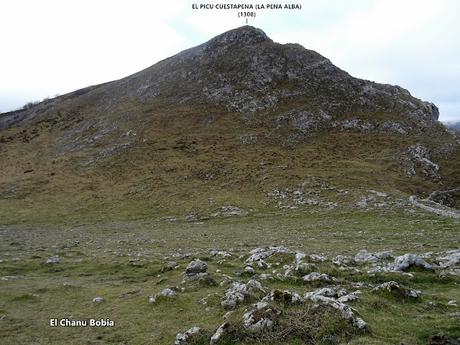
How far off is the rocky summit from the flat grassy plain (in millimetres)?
8101

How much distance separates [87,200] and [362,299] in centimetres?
4692

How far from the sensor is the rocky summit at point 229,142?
168 feet

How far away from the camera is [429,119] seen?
74.9 metres

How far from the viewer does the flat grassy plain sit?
1291 cm

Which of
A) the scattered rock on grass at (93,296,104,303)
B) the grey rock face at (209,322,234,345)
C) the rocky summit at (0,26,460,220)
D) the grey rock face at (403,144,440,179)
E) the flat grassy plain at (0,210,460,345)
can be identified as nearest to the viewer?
the grey rock face at (209,322,234,345)

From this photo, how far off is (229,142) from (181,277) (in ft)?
167

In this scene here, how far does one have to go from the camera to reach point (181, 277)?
19594 millimetres

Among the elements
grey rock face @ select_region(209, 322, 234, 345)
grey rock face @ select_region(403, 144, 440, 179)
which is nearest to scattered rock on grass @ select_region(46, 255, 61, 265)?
grey rock face @ select_region(209, 322, 234, 345)

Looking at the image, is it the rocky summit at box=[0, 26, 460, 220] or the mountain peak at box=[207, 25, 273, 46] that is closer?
the rocky summit at box=[0, 26, 460, 220]

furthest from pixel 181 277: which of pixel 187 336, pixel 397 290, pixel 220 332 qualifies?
pixel 397 290

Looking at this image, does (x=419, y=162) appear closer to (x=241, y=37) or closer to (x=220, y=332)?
(x=241, y=37)

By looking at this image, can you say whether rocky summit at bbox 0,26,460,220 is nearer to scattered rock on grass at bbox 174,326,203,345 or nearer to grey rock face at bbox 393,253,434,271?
grey rock face at bbox 393,253,434,271

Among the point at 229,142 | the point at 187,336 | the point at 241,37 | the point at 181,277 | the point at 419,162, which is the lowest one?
the point at 181,277

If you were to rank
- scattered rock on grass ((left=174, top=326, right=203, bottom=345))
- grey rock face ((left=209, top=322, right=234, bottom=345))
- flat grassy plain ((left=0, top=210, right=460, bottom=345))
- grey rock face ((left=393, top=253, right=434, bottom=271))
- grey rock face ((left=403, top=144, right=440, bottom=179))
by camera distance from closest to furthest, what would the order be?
grey rock face ((left=209, top=322, right=234, bottom=345)) < scattered rock on grass ((left=174, top=326, right=203, bottom=345)) < flat grassy plain ((left=0, top=210, right=460, bottom=345)) < grey rock face ((left=393, top=253, right=434, bottom=271)) < grey rock face ((left=403, top=144, right=440, bottom=179))
